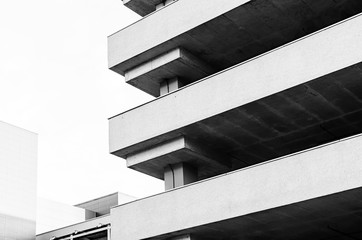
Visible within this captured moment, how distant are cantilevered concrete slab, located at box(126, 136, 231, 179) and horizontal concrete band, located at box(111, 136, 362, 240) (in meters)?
2.06

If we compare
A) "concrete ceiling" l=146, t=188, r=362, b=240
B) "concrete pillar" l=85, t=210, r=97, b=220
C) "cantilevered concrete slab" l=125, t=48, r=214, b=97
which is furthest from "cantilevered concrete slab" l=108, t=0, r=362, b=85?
"concrete pillar" l=85, t=210, r=97, b=220

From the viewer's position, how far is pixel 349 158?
1808cm

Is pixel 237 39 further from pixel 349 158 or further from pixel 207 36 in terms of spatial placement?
pixel 349 158

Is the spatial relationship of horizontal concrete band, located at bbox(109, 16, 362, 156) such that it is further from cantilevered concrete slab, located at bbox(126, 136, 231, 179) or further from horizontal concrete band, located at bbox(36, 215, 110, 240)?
horizontal concrete band, located at bbox(36, 215, 110, 240)

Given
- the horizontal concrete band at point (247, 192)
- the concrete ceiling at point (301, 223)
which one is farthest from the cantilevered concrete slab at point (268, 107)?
the concrete ceiling at point (301, 223)

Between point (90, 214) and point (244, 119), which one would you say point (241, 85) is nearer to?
point (244, 119)

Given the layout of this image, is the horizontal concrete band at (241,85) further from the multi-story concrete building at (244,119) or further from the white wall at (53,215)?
the white wall at (53,215)

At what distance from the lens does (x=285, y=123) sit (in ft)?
73.9

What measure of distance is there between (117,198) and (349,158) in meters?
35.4

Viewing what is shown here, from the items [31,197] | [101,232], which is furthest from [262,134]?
[31,197]

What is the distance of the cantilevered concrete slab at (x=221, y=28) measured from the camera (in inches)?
895

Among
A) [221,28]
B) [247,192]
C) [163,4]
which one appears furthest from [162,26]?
[247,192]

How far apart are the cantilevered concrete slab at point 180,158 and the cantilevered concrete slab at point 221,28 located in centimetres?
352

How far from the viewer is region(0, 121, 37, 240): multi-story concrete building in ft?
143
